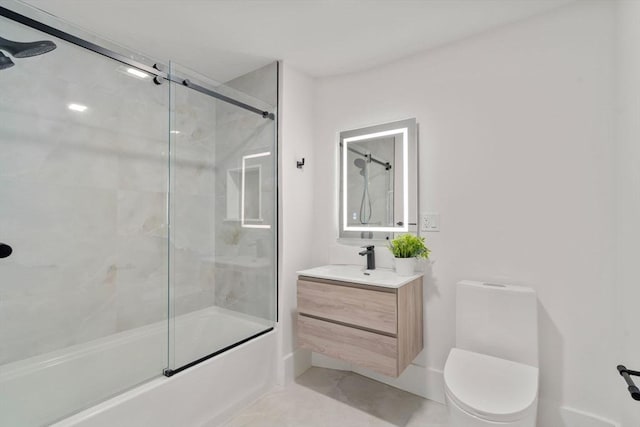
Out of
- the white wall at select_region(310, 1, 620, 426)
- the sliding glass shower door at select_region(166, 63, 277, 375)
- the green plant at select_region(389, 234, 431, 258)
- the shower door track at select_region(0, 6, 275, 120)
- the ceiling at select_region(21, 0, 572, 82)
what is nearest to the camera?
the shower door track at select_region(0, 6, 275, 120)

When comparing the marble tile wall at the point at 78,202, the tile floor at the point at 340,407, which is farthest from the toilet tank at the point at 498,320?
the marble tile wall at the point at 78,202

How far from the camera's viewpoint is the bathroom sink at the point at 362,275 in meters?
1.75

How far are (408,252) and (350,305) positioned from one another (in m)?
0.50

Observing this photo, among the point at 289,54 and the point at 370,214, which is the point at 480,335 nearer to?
the point at 370,214

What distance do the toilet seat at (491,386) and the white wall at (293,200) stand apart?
1.16 meters

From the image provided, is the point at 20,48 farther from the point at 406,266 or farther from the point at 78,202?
the point at 406,266

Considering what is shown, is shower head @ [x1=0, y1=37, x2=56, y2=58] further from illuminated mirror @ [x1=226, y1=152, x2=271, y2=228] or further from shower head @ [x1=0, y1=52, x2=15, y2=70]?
illuminated mirror @ [x1=226, y1=152, x2=271, y2=228]

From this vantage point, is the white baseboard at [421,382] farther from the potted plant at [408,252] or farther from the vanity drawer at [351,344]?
the potted plant at [408,252]

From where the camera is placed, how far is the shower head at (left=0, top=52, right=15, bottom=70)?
1.42m

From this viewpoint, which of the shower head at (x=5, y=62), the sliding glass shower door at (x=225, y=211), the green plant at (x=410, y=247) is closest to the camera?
the shower head at (x=5, y=62)

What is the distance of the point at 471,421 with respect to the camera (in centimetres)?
120

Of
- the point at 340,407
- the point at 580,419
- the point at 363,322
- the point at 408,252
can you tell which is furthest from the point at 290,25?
the point at 580,419

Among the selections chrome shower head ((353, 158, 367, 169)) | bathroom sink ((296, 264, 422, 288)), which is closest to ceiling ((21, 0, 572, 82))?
chrome shower head ((353, 158, 367, 169))

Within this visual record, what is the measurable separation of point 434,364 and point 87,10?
2999mm
